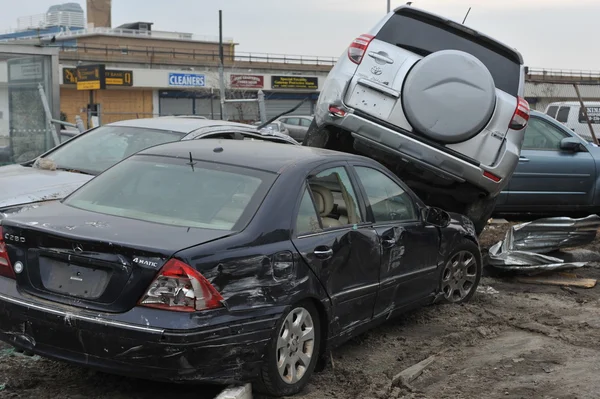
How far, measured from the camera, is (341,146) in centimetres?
871

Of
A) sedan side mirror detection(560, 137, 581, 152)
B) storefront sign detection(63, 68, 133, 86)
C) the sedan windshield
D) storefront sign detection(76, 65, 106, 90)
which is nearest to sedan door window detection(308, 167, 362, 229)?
the sedan windshield

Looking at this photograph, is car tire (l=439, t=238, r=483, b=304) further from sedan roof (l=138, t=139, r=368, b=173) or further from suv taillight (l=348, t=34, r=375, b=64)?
suv taillight (l=348, t=34, r=375, b=64)

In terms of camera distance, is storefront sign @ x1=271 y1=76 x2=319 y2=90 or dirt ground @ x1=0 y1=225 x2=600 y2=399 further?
storefront sign @ x1=271 y1=76 x2=319 y2=90

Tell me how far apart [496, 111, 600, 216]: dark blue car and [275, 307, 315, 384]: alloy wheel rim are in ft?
21.9

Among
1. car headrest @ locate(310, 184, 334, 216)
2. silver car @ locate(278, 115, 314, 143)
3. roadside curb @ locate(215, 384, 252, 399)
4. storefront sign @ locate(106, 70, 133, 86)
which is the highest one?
car headrest @ locate(310, 184, 334, 216)

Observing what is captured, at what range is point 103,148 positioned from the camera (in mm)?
8250

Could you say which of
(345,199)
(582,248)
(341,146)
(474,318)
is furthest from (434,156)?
(582,248)

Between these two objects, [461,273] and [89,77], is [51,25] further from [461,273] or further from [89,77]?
[461,273]

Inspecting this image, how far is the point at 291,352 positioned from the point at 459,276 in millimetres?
2820

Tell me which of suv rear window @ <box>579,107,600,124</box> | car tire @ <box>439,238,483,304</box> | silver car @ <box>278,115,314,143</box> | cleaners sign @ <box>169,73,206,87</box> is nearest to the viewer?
car tire @ <box>439,238,483,304</box>

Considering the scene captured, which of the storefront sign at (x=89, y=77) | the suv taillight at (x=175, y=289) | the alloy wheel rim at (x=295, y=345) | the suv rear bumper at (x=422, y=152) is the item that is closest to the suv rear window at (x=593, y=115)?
the suv rear bumper at (x=422, y=152)

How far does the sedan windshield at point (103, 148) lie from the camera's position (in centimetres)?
800

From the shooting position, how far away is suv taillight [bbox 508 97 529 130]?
8.01 meters

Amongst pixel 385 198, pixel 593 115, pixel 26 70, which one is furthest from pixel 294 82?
pixel 385 198
